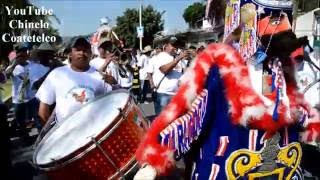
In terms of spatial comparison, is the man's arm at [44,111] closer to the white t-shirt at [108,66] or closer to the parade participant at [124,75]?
the white t-shirt at [108,66]

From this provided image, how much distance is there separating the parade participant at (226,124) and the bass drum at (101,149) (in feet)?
3.29

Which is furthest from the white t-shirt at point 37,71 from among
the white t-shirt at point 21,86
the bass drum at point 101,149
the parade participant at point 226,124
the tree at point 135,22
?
the tree at point 135,22

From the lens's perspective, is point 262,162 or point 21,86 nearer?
point 262,162

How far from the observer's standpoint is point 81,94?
4.45m

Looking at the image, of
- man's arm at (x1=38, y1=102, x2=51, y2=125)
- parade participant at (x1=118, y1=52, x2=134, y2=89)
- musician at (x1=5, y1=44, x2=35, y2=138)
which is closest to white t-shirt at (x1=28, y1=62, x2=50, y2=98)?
musician at (x1=5, y1=44, x2=35, y2=138)

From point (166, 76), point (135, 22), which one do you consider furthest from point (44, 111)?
point (135, 22)

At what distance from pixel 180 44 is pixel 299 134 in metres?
6.07

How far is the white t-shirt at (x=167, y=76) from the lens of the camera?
7.43 metres

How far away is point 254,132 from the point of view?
2.00 m

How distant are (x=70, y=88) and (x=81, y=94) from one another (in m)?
0.13

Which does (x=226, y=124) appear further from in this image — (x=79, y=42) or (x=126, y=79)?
(x=126, y=79)

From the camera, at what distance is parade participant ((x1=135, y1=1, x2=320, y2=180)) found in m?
1.95

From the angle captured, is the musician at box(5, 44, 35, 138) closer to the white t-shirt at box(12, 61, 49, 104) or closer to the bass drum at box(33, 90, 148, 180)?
the white t-shirt at box(12, 61, 49, 104)

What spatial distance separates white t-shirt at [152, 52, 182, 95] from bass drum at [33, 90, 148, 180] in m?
4.05
